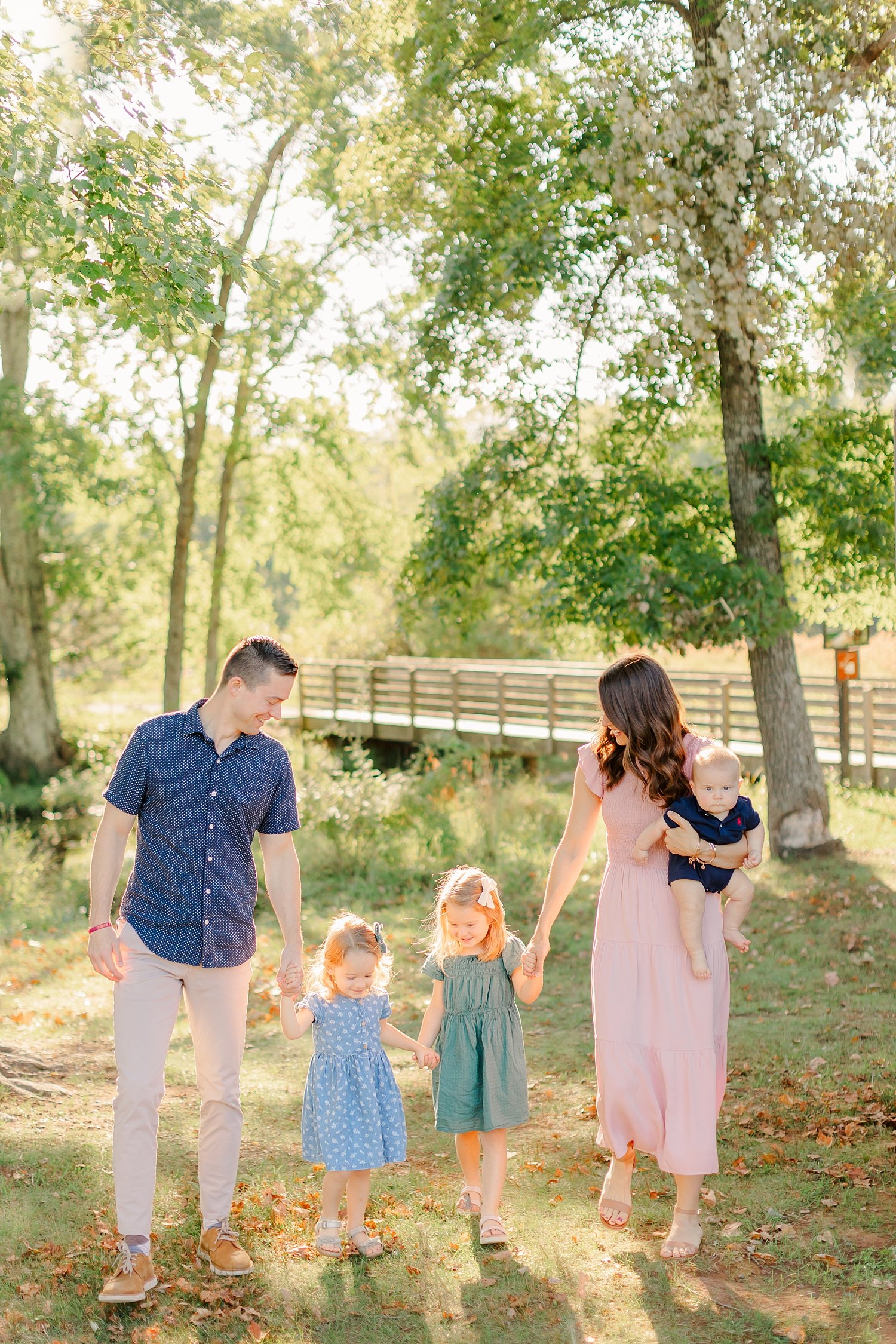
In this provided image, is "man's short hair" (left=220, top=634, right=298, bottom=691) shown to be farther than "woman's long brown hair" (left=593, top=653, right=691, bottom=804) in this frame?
No

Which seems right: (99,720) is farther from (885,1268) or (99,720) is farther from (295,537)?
(885,1268)

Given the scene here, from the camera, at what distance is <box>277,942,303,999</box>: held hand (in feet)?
12.3

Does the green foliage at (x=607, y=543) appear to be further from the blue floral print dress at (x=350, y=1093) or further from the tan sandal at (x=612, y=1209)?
the blue floral print dress at (x=350, y=1093)

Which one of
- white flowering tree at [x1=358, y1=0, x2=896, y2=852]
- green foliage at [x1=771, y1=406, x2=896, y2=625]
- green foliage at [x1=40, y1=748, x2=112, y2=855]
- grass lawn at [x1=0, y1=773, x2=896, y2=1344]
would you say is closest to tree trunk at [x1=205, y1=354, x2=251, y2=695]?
green foliage at [x1=40, y1=748, x2=112, y2=855]

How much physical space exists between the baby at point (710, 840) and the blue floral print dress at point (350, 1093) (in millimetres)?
1020

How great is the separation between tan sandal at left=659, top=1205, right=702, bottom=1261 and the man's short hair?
87.2 inches

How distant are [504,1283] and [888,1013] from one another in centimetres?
390

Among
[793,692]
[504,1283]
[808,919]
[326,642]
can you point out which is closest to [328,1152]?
[504,1283]

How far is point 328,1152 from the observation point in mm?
3875

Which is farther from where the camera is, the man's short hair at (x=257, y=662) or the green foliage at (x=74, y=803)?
the green foliage at (x=74, y=803)

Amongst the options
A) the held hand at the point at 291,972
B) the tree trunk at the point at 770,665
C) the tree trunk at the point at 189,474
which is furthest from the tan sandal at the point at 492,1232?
the tree trunk at the point at 189,474

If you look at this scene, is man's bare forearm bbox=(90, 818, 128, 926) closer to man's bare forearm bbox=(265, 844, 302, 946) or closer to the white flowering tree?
man's bare forearm bbox=(265, 844, 302, 946)

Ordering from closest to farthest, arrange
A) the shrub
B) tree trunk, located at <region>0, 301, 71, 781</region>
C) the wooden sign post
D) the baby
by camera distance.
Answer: the baby
the wooden sign post
the shrub
tree trunk, located at <region>0, 301, 71, 781</region>

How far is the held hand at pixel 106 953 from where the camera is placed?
11.7ft
